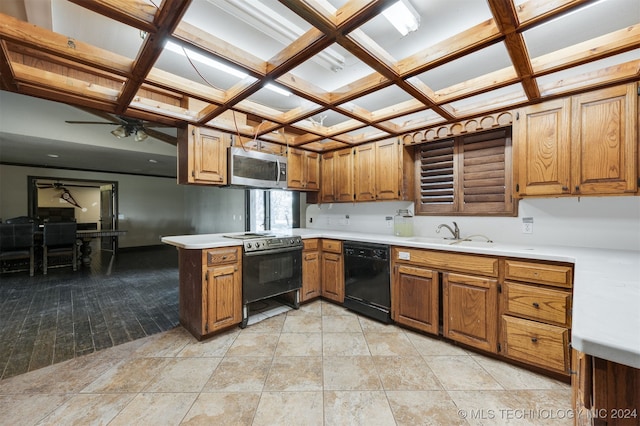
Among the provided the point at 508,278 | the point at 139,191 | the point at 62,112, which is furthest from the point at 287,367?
the point at 139,191

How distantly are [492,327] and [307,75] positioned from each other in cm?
262

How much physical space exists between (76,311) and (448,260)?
4105mm

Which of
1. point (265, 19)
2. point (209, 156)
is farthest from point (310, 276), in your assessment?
point (265, 19)

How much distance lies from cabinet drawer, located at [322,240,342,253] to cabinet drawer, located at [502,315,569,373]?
66.3 inches

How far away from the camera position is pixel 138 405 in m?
1.58

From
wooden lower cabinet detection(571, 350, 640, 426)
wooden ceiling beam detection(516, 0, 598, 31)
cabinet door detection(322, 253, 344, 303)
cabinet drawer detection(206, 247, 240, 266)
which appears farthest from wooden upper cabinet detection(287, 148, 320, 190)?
wooden lower cabinet detection(571, 350, 640, 426)

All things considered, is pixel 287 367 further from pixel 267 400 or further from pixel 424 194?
pixel 424 194

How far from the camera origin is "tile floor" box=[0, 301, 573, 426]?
1.50 meters

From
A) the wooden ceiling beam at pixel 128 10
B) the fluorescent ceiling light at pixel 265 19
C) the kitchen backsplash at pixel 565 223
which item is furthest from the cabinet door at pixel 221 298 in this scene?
the kitchen backsplash at pixel 565 223

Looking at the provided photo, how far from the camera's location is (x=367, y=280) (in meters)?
2.85

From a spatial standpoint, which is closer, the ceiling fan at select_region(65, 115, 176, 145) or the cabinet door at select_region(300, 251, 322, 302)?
the cabinet door at select_region(300, 251, 322, 302)

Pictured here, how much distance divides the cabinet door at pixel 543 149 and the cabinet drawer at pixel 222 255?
2603 mm

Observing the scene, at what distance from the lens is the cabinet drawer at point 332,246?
312cm

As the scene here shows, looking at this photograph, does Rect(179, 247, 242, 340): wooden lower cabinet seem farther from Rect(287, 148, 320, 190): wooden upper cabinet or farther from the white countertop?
the white countertop
